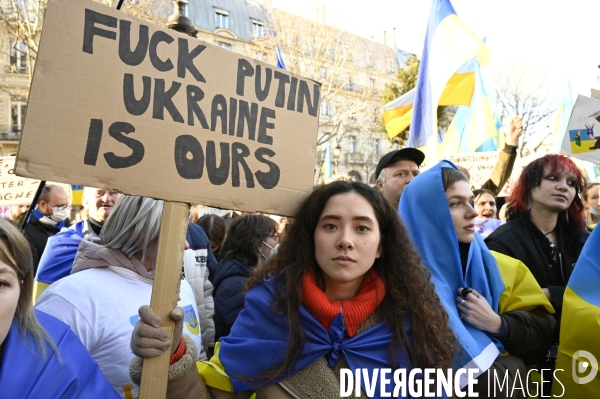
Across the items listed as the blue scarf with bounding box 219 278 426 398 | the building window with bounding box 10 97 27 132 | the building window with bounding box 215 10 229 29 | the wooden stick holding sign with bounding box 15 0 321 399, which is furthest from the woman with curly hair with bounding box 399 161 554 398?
the building window with bounding box 215 10 229 29

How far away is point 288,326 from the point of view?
69.4 inches

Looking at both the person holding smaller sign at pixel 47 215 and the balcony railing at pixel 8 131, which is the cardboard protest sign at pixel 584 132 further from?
the balcony railing at pixel 8 131

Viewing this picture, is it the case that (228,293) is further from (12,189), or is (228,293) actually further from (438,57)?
(438,57)

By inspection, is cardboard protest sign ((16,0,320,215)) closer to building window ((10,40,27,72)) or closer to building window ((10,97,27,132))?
building window ((10,40,27,72))

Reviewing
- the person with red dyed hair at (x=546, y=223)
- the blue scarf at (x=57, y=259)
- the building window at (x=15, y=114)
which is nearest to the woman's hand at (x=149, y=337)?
the blue scarf at (x=57, y=259)

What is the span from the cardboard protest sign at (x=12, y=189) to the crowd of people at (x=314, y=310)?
13.6ft

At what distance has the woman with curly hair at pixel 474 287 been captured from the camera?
212 centimetres

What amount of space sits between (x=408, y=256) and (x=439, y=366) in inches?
17.1

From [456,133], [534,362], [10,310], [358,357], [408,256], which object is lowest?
[534,362]

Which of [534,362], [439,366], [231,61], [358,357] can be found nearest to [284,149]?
[231,61]

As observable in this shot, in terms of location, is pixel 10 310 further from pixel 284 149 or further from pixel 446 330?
pixel 446 330

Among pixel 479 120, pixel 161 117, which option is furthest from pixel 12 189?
pixel 479 120

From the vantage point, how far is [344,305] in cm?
181

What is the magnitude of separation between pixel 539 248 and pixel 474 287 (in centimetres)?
85
